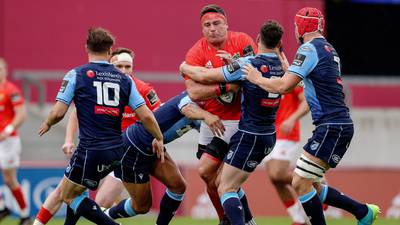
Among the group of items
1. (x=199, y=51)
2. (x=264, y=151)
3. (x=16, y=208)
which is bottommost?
(x=16, y=208)

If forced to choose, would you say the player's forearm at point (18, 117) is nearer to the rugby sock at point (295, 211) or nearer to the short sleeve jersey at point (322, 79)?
the rugby sock at point (295, 211)

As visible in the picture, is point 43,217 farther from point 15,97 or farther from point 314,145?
point 15,97

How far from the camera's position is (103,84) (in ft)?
34.4

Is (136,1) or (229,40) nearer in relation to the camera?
(229,40)

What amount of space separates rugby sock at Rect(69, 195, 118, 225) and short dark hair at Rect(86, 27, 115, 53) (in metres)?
1.51

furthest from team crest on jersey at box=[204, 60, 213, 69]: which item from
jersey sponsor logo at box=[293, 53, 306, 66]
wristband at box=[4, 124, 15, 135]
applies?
wristband at box=[4, 124, 15, 135]

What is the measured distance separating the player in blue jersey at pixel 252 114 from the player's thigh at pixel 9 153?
558 cm

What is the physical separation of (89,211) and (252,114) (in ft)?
6.30

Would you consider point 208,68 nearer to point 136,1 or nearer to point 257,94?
point 257,94

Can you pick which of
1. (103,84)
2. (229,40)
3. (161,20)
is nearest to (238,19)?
(161,20)

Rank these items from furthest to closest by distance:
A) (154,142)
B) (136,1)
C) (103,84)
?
(136,1), (154,142), (103,84)

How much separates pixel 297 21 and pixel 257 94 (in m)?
0.85

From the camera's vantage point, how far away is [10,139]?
16.1 m

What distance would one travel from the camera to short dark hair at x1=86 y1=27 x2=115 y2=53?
34.5 feet
